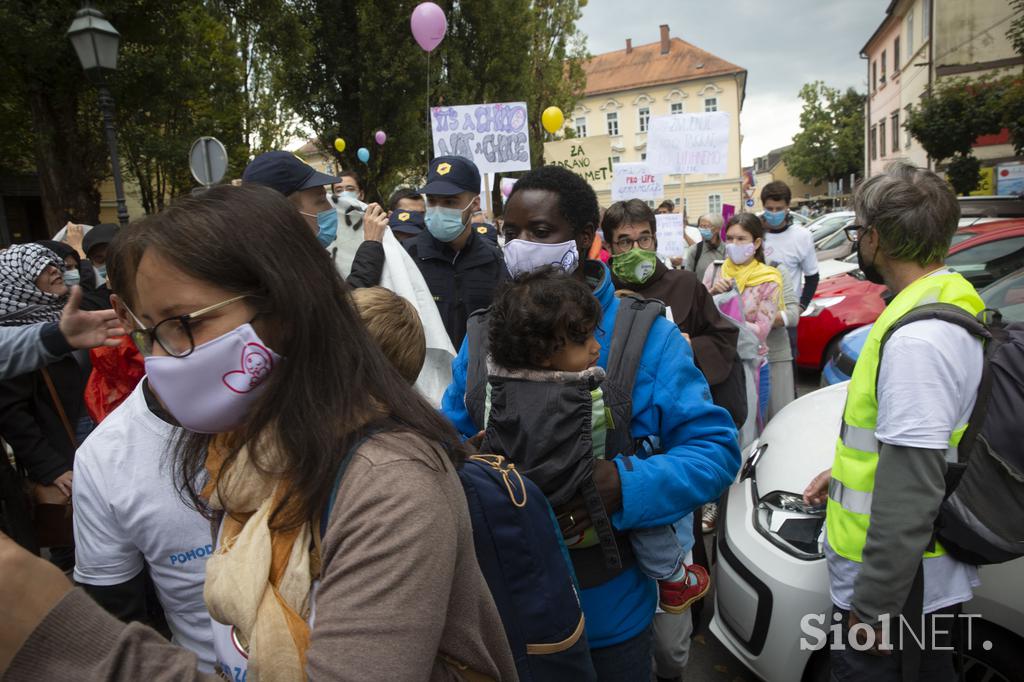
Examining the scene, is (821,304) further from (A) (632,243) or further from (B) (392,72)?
(B) (392,72)

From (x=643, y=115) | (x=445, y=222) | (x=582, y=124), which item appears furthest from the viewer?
(x=582, y=124)

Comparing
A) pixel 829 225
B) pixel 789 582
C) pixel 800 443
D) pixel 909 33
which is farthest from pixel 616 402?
pixel 909 33

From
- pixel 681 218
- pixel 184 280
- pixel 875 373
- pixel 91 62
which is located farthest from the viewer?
pixel 91 62

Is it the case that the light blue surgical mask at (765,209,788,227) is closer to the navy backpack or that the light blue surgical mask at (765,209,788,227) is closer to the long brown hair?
the navy backpack

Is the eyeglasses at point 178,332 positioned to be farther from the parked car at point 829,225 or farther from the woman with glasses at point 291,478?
the parked car at point 829,225

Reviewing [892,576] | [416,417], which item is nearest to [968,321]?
[892,576]

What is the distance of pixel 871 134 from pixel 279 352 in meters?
49.1

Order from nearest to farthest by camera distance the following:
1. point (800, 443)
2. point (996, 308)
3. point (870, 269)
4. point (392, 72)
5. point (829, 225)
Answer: point (870, 269)
point (800, 443)
point (996, 308)
point (392, 72)
point (829, 225)

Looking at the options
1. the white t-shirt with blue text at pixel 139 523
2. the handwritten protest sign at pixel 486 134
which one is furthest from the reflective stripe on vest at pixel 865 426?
the handwritten protest sign at pixel 486 134

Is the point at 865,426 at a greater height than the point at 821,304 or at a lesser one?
greater

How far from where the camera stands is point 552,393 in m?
1.60

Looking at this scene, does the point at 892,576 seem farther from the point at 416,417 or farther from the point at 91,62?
the point at 91,62

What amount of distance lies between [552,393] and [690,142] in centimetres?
723

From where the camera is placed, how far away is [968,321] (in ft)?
5.90
